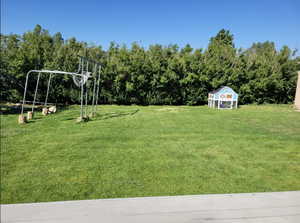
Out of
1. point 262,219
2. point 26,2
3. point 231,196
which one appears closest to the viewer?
point 262,219

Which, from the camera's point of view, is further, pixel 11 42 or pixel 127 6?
pixel 11 42

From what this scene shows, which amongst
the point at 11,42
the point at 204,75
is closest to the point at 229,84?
the point at 204,75

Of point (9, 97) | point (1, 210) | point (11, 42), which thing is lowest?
point (1, 210)

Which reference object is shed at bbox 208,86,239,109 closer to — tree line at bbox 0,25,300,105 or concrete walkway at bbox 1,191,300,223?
tree line at bbox 0,25,300,105

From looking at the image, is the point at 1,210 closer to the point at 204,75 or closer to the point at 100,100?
the point at 100,100

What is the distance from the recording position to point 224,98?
11.1 metres

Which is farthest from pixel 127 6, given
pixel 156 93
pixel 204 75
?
pixel 204 75

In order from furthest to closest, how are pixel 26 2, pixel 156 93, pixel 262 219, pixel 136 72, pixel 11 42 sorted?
pixel 156 93 → pixel 136 72 → pixel 11 42 → pixel 26 2 → pixel 262 219

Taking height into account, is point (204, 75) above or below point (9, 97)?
above

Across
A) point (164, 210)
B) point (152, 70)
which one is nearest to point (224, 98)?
point (152, 70)

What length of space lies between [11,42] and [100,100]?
5.65m

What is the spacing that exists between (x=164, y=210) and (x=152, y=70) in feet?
35.8

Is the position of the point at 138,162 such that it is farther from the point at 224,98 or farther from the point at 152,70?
the point at 152,70

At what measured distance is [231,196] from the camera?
1899 mm
